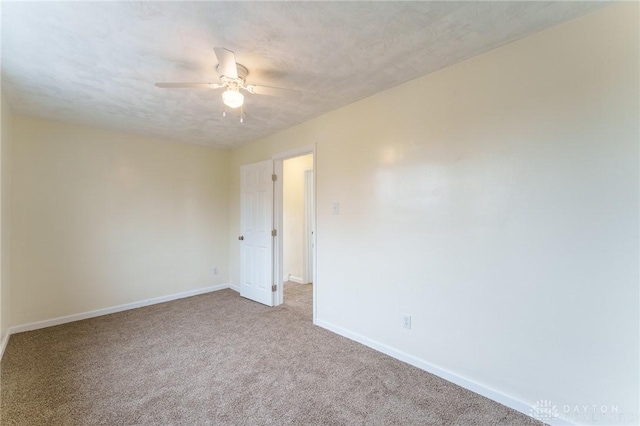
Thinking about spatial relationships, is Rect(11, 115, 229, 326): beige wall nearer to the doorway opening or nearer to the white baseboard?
the doorway opening

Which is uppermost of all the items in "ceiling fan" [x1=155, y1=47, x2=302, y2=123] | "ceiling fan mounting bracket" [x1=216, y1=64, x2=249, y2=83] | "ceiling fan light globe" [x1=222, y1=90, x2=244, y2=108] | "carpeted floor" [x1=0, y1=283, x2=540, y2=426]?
"ceiling fan mounting bracket" [x1=216, y1=64, x2=249, y2=83]

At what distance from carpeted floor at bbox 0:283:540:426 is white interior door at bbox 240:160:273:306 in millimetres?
887

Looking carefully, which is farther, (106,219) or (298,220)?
(298,220)

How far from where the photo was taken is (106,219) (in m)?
3.62

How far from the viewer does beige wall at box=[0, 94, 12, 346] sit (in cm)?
261

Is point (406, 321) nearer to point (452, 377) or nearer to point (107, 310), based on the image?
point (452, 377)

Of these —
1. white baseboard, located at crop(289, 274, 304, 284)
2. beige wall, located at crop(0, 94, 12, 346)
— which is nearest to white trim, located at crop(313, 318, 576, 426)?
white baseboard, located at crop(289, 274, 304, 284)

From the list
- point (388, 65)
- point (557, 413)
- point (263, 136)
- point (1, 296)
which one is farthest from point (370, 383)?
point (1, 296)

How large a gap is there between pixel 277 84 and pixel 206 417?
2578 mm

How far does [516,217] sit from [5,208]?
4673mm

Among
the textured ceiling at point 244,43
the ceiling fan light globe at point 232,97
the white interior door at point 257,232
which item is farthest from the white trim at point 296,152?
the ceiling fan light globe at point 232,97

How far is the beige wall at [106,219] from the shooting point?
3.11 m

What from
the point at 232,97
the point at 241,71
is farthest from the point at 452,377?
the point at 241,71

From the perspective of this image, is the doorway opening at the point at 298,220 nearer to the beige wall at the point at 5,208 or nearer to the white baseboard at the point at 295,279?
the white baseboard at the point at 295,279
